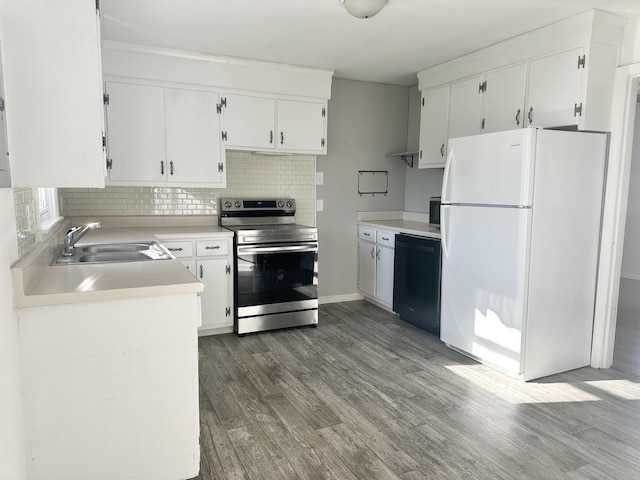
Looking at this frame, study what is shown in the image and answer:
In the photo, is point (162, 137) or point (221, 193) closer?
A: point (162, 137)

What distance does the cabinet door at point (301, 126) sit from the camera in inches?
164

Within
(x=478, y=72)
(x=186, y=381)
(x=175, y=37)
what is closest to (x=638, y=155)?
(x=478, y=72)

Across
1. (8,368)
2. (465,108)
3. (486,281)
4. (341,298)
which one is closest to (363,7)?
(465,108)

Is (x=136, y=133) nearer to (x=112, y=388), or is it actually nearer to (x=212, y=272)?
(x=212, y=272)

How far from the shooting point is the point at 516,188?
2881 millimetres

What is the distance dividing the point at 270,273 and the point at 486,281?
1781 millimetres

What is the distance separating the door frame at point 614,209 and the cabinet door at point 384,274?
1762 mm

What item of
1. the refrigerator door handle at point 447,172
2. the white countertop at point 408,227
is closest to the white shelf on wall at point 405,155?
the white countertop at point 408,227

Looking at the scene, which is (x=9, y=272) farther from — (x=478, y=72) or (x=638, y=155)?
(x=638, y=155)

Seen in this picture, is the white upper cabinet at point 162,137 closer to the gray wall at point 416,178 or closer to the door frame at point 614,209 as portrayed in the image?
the gray wall at point 416,178

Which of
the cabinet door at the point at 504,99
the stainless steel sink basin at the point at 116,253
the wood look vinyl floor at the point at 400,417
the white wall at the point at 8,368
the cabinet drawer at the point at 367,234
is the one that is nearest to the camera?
the white wall at the point at 8,368

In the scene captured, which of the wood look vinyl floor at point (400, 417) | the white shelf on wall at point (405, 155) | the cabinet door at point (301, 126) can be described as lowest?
the wood look vinyl floor at point (400, 417)

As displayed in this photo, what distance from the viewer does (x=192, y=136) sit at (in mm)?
3842

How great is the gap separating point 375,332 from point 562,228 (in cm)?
176
